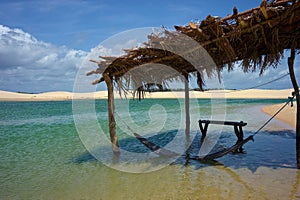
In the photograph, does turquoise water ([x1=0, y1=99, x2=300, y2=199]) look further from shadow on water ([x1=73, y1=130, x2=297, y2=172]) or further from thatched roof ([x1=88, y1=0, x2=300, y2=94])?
thatched roof ([x1=88, y1=0, x2=300, y2=94])

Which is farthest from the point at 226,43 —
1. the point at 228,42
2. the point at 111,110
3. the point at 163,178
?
the point at 111,110

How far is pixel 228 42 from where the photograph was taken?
15.2ft

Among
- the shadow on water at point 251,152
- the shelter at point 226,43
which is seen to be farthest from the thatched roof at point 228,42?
the shadow on water at point 251,152

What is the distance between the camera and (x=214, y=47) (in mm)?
5184

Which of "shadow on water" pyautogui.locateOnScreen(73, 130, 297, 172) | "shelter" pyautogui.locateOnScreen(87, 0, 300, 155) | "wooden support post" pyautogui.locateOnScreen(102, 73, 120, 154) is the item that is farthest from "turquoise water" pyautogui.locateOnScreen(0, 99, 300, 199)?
"shelter" pyautogui.locateOnScreen(87, 0, 300, 155)

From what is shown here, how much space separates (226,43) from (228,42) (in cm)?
4

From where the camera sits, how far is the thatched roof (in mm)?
4059

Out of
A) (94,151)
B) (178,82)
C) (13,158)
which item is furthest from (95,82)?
(13,158)

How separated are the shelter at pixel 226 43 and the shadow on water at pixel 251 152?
5.16ft

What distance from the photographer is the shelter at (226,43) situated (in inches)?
160

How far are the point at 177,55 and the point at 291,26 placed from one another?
227 cm

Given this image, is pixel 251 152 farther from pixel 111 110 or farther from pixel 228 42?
pixel 111 110

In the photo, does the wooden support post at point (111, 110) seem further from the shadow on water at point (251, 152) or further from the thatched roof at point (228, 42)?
the shadow on water at point (251, 152)

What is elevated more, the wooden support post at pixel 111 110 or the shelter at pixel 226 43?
the shelter at pixel 226 43
